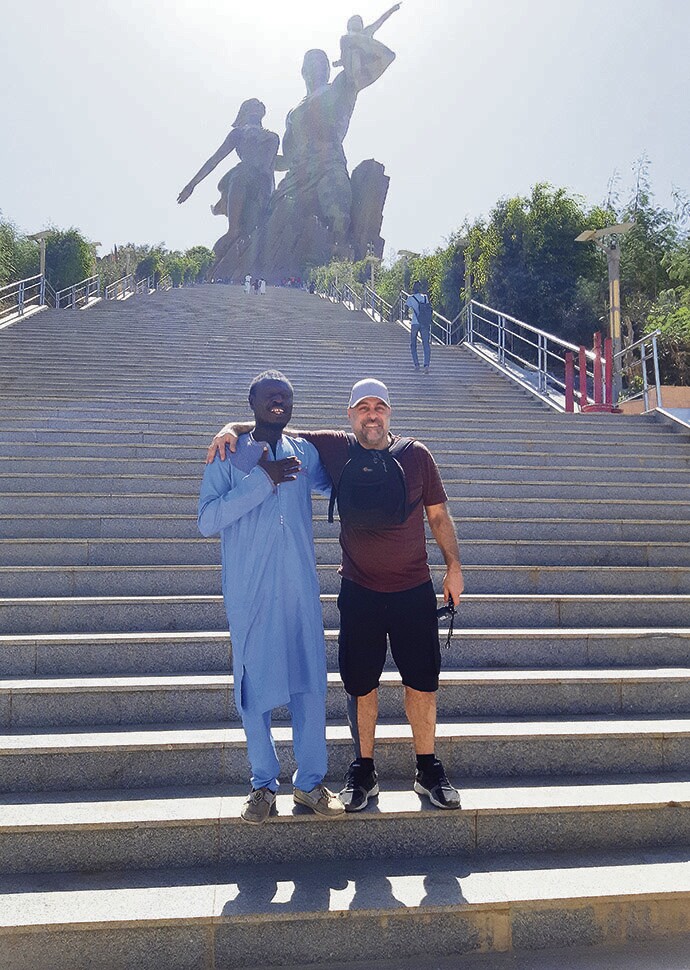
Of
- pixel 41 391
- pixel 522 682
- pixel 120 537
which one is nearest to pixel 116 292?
→ pixel 41 391

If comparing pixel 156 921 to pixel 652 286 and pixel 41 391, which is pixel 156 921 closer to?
pixel 41 391

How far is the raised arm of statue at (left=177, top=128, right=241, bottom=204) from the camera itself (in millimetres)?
48812

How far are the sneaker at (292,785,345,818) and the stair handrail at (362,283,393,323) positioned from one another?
18815mm

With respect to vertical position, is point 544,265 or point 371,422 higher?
point 544,265

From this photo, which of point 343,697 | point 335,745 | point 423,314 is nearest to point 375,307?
point 423,314

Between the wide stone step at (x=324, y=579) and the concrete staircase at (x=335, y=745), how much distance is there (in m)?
0.01

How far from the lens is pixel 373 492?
293cm

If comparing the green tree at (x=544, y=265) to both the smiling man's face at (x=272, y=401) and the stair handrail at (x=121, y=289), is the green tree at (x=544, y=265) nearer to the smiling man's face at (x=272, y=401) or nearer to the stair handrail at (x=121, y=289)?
the stair handrail at (x=121, y=289)

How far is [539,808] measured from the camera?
3.10m

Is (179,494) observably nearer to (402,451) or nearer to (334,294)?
(402,451)

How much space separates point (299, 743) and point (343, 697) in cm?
94

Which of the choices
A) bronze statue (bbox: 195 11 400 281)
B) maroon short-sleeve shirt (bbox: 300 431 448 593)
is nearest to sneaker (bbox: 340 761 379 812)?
maroon short-sleeve shirt (bbox: 300 431 448 593)

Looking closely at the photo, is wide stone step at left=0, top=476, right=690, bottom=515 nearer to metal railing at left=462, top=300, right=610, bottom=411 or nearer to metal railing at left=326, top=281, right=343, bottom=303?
metal railing at left=462, top=300, right=610, bottom=411

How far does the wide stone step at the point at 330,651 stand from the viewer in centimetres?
400
